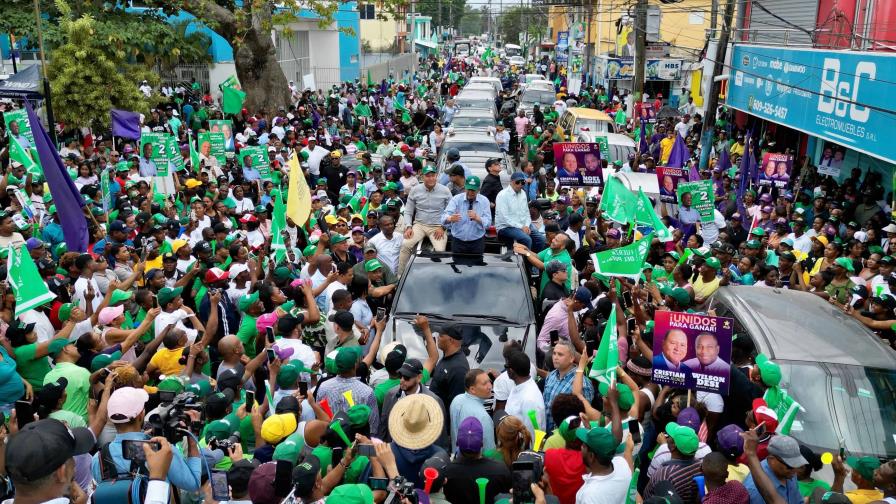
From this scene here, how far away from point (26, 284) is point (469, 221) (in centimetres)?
456

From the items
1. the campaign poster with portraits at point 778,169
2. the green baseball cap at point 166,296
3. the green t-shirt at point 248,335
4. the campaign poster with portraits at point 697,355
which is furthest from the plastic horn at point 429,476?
the campaign poster with portraits at point 778,169

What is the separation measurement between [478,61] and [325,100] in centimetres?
4057

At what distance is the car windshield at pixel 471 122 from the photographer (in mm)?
21531

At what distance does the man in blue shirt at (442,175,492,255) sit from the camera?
9.63m

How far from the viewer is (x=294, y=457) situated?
477 centimetres

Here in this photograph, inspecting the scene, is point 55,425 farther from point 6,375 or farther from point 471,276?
point 471,276

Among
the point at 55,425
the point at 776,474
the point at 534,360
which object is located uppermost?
the point at 55,425

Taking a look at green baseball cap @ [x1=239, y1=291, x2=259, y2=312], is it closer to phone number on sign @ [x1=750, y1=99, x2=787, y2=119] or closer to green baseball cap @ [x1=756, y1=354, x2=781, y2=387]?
green baseball cap @ [x1=756, y1=354, x2=781, y2=387]

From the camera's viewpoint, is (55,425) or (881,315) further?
(881,315)

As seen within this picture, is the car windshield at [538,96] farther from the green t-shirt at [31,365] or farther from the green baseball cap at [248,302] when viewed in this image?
the green t-shirt at [31,365]

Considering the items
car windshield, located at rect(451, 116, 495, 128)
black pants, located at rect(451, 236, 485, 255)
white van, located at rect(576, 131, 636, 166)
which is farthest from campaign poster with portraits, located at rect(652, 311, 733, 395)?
car windshield, located at rect(451, 116, 495, 128)

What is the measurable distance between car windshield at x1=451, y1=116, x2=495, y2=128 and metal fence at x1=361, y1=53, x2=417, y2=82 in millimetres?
19123

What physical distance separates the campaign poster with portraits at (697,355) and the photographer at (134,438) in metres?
3.03

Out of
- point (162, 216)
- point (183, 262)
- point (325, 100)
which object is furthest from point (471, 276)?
point (325, 100)
